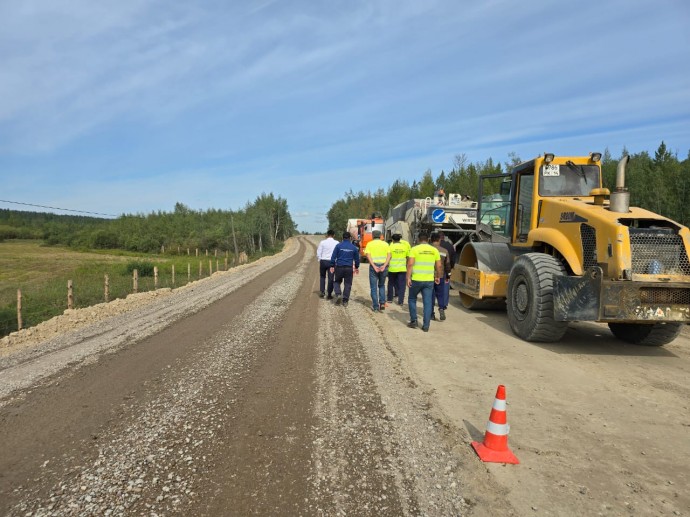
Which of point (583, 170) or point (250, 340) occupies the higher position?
point (583, 170)

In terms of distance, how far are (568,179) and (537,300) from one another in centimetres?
264

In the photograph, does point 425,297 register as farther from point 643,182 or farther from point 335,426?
point 643,182

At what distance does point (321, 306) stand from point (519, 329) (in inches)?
177

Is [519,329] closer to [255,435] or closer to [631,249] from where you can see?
[631,249]

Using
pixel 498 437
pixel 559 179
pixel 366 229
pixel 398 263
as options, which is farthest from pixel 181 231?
pixel 498 437

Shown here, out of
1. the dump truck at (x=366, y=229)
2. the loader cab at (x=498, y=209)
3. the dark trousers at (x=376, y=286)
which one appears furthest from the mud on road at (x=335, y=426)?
the dump truck at (x=366, y=229)

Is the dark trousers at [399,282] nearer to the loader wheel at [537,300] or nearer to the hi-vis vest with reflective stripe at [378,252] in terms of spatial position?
the hi-vis vest with reflective stripe at [378,252]

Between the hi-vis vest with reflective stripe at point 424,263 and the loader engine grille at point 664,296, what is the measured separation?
10.1 feet

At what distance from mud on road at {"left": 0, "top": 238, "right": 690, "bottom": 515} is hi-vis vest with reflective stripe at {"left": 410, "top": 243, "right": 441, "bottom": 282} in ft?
3.97

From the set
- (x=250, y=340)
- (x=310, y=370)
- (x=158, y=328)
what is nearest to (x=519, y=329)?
(x=310, y=370)

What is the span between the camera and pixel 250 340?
21.6 ft

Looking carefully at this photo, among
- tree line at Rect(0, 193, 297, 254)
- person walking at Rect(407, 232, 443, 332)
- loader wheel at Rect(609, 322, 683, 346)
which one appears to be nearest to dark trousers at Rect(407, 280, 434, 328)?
person walking at Rect(407, 232, 443, 332)

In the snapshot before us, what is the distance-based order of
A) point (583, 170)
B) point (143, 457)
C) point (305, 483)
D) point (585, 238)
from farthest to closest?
point (583, 170)
point (585, 238)
point (143, 457)
point (305, 483)

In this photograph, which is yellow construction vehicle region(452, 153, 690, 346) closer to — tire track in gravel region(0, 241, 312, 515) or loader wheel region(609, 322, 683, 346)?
loader wheel region(609, 322, 683, 346)
